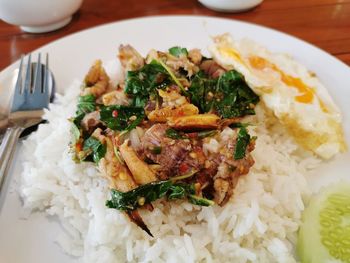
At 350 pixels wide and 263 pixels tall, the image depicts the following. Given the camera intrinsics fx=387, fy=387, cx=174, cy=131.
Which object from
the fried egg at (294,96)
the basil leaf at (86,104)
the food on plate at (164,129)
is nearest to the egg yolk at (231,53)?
the fried egg at (294,96)

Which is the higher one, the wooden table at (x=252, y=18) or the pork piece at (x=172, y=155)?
the pork piece at (x=172, y=155)

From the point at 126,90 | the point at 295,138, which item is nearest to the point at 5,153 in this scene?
the point at 126,90

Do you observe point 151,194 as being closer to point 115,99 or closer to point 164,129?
point 164,129

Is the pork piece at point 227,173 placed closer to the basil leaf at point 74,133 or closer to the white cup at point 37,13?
the basil leaf at point 74,133

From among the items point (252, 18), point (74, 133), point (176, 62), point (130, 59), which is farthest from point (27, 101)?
point (252, 18)

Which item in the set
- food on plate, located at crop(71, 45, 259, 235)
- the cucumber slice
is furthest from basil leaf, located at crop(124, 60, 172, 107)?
→ the cucumber slice
